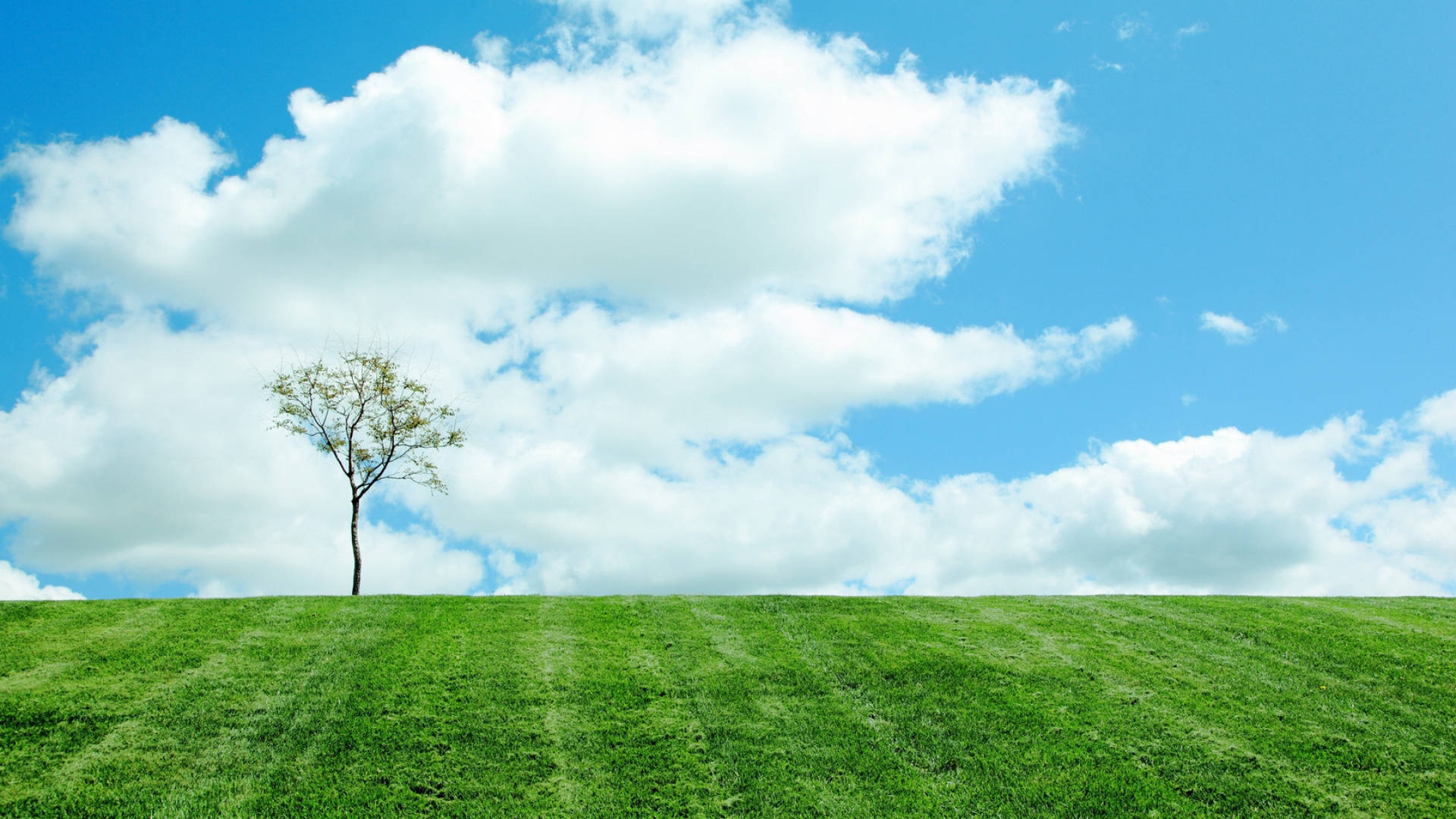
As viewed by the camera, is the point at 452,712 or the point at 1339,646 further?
the point at 1339,646

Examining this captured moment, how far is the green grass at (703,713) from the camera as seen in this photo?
11945mm

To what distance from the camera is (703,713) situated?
14.2 m

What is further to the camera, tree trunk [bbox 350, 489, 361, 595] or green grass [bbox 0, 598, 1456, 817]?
tree trunk [bbox 350, 489, 361, 595]

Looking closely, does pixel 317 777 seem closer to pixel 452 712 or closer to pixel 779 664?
pixel 452 712

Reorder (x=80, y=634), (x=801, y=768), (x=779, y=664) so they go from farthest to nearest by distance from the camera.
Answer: (x=80, y=634) → (x=779, y=664) → (x=801, y=768)

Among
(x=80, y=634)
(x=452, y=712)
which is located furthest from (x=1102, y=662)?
(x=80, y=634)

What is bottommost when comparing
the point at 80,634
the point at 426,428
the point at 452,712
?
the point at 452,712

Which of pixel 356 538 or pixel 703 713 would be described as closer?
pixel 703 713

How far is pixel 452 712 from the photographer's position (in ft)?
45.9

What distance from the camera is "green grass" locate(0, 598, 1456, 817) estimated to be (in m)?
11.9

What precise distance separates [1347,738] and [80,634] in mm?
24977

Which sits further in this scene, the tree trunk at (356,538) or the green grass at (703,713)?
the tree trunk at (356,538)

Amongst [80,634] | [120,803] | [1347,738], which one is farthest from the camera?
[80,634]

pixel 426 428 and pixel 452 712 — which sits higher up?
pixel 426 428
